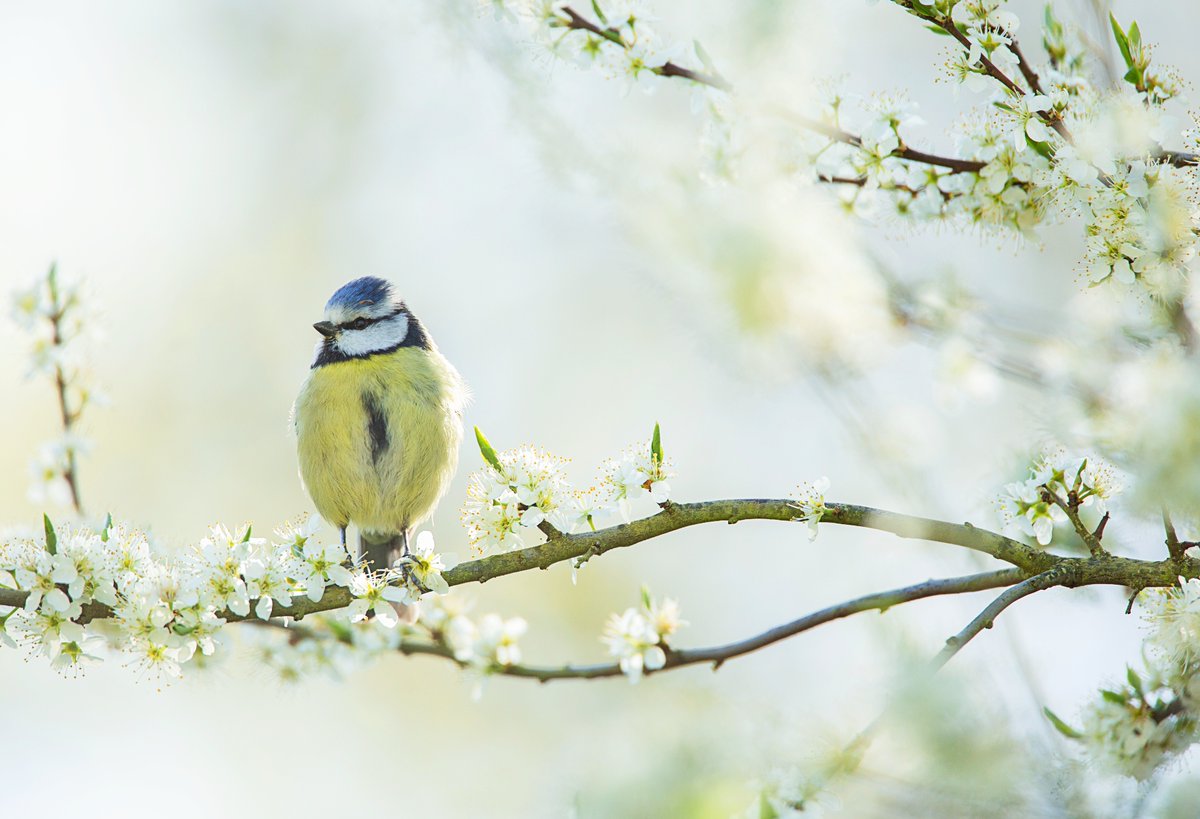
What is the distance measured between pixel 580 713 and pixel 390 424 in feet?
9.26

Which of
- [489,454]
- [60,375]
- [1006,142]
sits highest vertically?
[1006,142]

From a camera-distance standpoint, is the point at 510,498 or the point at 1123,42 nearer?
the point at 1123,42

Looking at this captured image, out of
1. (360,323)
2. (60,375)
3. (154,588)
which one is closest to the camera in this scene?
(154,588)

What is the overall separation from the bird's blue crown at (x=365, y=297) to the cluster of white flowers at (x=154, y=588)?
7.24ft

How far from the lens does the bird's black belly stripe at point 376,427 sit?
421 centimetres

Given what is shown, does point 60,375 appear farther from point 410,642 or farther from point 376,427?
point 376,427

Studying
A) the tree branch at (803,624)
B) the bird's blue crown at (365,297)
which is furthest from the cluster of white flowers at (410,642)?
the bird's blue crown at (365,297)

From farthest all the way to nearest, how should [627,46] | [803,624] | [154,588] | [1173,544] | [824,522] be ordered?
1. [627,46]
2. [154,588]
3. [824,522]
4. [803,624]
5. [1173,544]

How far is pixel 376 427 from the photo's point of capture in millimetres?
4215

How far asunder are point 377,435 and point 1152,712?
2.78 metres

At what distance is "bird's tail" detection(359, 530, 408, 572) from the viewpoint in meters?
4.64

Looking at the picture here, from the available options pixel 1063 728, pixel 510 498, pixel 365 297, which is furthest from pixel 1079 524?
pixel 365 297

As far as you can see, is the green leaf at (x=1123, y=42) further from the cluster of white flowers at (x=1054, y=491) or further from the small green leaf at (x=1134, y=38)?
the cluster of white flowers at (x=1054, y=491)

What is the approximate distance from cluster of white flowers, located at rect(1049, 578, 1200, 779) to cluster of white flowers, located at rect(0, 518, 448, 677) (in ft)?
4.21
